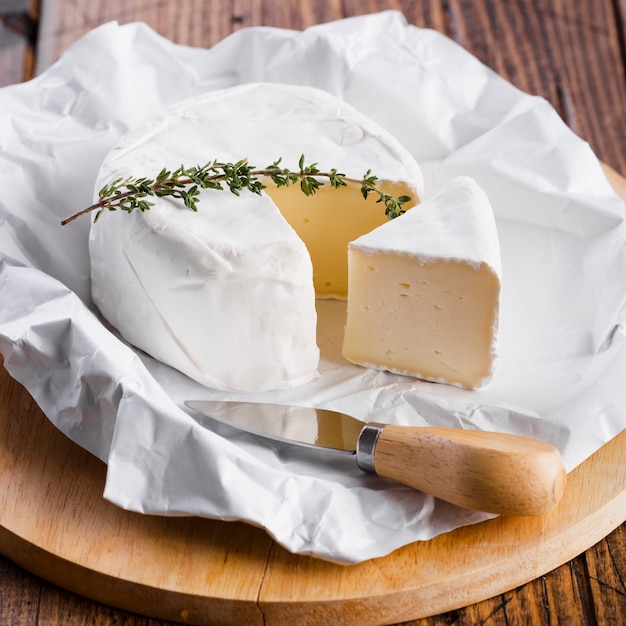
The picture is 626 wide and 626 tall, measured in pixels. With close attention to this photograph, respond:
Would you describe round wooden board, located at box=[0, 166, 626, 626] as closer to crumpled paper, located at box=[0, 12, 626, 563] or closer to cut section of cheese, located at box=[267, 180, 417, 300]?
crumpled paper, located at box=[0, 12, 626, 563]

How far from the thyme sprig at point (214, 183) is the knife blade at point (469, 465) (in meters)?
0.67

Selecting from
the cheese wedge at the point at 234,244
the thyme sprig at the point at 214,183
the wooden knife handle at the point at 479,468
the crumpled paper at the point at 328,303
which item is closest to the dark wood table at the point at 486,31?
the crumpled paper at the point at 328,303

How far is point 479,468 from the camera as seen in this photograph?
1.63m

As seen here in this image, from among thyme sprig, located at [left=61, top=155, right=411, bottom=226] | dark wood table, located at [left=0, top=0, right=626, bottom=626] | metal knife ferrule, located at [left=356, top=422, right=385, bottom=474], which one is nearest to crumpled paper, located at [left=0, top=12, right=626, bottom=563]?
metal knife ferrule, located at [left=356, top=422, right=385, bottom=474]

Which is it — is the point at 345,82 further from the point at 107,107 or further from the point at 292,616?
the point at 292,616

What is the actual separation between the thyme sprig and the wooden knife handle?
73 centimetres

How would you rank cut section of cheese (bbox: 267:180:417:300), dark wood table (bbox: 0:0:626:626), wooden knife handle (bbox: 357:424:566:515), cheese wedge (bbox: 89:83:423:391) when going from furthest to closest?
dark wood table (bbox: 0:0:626:626)
cut section of cheese (bbox: 267:180:417:300)
cheese wedge (bbox: 89:83:423:391)
wooden knife handle (bbox: 357:424:566:515)

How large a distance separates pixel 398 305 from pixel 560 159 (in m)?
0.77

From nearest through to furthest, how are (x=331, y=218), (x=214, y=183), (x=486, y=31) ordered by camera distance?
(x=214, y=183) < (x=331, y=218) < (x=486, y=31)

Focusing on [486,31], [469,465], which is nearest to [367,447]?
[469,465]

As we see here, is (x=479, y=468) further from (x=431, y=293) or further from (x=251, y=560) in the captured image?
(x=431, y=293)

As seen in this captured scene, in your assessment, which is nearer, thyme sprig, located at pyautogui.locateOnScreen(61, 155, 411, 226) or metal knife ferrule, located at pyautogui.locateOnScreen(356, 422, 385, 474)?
metal knife ferrule, located at pyautogui.locateOnScreen(356, 422, 385, 474)

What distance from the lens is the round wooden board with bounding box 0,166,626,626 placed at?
5.36 feet

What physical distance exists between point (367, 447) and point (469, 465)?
22 centimetres
